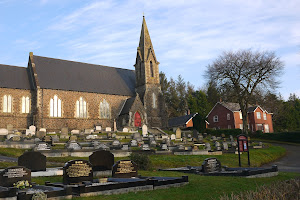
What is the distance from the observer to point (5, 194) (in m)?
8.86

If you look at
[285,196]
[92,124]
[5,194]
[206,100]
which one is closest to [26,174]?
[5,194]

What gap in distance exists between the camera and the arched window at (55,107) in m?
44.6

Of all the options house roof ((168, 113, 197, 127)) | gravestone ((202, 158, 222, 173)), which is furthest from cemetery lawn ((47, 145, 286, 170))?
house roof ((168, 113, 197, 127))

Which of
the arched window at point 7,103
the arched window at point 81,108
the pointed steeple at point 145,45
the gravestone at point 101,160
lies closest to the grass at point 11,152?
the gravestone at point 101,160

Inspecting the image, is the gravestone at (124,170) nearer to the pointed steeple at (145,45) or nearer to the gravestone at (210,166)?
the gravestone at (210,166)

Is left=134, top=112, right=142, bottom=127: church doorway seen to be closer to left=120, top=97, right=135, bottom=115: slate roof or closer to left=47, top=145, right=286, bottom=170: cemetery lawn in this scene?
left=120, top=97, right=135, bottom=115: slate roof

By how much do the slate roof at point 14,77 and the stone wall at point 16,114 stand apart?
748 mm

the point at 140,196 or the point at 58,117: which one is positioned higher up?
the point at 58,117

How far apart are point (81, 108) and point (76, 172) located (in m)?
36.7

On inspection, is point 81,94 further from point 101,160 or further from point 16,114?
point 101,160

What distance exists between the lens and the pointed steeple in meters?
54.7

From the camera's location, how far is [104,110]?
50.1m

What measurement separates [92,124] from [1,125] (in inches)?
521

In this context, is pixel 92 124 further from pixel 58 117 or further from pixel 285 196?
pixel 285 196
